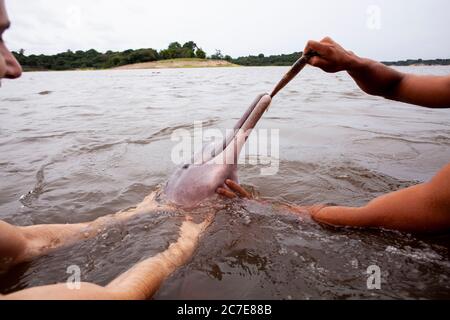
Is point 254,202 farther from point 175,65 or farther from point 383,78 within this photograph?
point 175,65

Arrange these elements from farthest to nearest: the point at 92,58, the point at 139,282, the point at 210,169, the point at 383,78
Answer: the point at 92,58 < the point at 210,169 < the point at 383,78 < the point at 139,282

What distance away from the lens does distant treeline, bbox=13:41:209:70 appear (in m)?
70.6

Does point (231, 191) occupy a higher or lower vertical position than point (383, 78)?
lower

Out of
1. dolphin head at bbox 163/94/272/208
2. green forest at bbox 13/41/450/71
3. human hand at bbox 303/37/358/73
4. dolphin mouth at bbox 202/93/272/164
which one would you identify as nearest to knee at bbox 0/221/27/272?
dolphin head at bbox 163/94/272/208

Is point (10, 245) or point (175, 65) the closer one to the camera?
point (10, 245)

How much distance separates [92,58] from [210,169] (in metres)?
88.0

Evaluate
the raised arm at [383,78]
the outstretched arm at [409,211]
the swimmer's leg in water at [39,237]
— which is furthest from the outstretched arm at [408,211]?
the swimmer's leg in water at [39,237]

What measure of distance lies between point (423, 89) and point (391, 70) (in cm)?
27

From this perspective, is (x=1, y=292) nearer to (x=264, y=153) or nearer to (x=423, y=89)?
(x=423, y=89)

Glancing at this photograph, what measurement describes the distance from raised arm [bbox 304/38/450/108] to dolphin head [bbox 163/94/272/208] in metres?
0.63

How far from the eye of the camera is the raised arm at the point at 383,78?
2.38m

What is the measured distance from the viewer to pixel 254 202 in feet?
9.75

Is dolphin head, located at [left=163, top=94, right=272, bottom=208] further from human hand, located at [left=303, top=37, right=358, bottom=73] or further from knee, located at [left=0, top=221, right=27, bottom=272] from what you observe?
knee, located at [left=0, top=221, right=27, bottom=272]

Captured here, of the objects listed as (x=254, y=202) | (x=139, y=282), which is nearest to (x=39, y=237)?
(x=139, y=282)
